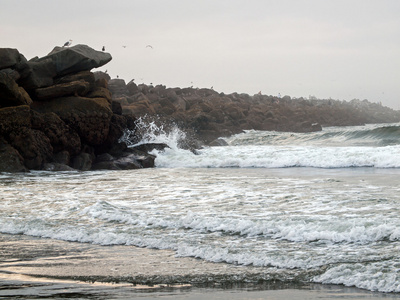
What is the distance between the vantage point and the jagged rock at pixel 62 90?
747 inches

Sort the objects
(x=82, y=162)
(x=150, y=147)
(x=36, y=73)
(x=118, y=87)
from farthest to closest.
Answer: (x=118, y=87)
(x=150, y=147)
(x=36, y=73)
(x=82, y=162)

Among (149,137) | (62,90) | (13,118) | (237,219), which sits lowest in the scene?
(237,219)

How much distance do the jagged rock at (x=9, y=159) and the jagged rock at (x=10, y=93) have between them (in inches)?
55.5

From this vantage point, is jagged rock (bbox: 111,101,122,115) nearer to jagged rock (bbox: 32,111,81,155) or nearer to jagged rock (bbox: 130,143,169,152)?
jagged rock (bbox: 130,143,169,152)

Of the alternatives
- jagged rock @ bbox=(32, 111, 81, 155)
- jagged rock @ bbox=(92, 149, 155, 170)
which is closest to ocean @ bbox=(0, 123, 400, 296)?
jagged rock @ bbox=(32, 111, 81, 155)

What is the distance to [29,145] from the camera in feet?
56.3

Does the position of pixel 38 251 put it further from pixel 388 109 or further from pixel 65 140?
pixel 388 109

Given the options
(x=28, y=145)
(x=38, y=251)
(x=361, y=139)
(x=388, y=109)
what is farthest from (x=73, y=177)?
(x=388, y=109)

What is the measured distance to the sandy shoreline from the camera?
484 centimetres

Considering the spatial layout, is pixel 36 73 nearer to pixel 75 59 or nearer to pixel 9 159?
pixel 75 59

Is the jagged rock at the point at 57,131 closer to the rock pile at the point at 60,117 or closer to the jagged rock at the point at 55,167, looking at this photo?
the rock pile at the point at 60,117

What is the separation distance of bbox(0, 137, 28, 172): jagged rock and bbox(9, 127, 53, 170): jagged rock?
257 millimetres

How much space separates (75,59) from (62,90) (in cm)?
178

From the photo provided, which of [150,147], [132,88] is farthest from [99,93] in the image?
[132,88]
